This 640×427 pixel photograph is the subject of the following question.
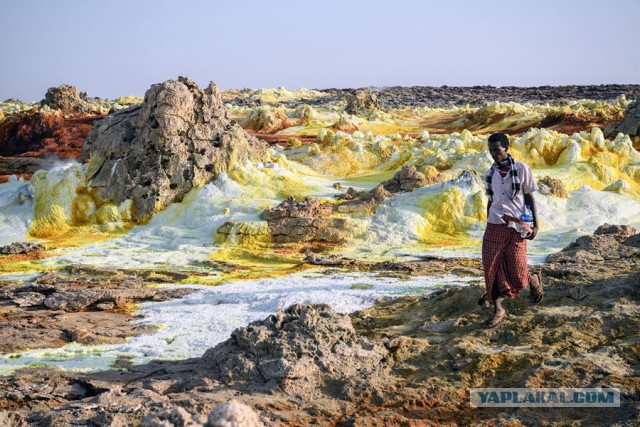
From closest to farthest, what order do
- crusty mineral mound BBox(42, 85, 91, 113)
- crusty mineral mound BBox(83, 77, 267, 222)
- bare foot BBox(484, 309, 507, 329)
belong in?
1. bare foot BBox(484, 309, 507, 329)
2. crusty mineral mound BBox(83, 77, 267, 222)
3. crusty mineral mound BBox(42, 85, 91, 113)

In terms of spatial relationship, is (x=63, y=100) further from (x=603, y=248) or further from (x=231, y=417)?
(x=231, y=417)

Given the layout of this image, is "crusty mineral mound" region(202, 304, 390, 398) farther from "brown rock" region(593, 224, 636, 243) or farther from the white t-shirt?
"brown rock" region(593, 224, 636, 243)

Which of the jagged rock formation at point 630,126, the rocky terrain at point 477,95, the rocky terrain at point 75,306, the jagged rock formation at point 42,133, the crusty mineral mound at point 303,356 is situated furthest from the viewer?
the rocky terrain at point 477,95

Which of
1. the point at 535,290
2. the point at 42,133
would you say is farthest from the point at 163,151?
the point at 42,133

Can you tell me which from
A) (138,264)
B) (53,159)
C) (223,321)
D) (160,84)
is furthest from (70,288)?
(53,159)

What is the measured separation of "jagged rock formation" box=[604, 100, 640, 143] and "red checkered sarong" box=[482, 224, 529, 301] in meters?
19.8

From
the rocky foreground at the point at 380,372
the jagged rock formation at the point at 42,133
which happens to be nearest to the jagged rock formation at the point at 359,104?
the jagged rock formation at the point at 42,133

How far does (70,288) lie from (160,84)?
21.0ft

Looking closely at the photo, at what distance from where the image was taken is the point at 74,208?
1392 cm

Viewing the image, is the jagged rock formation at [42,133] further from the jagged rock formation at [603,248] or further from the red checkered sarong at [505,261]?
the red checkered sarong at [505,261]

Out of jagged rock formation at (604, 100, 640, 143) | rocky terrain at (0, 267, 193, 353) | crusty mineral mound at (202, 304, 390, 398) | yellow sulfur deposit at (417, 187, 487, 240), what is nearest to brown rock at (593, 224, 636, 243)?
yellow sulfur deposit at (417, 187, 487, 240)

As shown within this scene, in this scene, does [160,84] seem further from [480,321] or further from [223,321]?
[480,321]

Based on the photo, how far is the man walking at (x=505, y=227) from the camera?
5.43 metres

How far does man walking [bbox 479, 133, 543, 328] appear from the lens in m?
5.43
